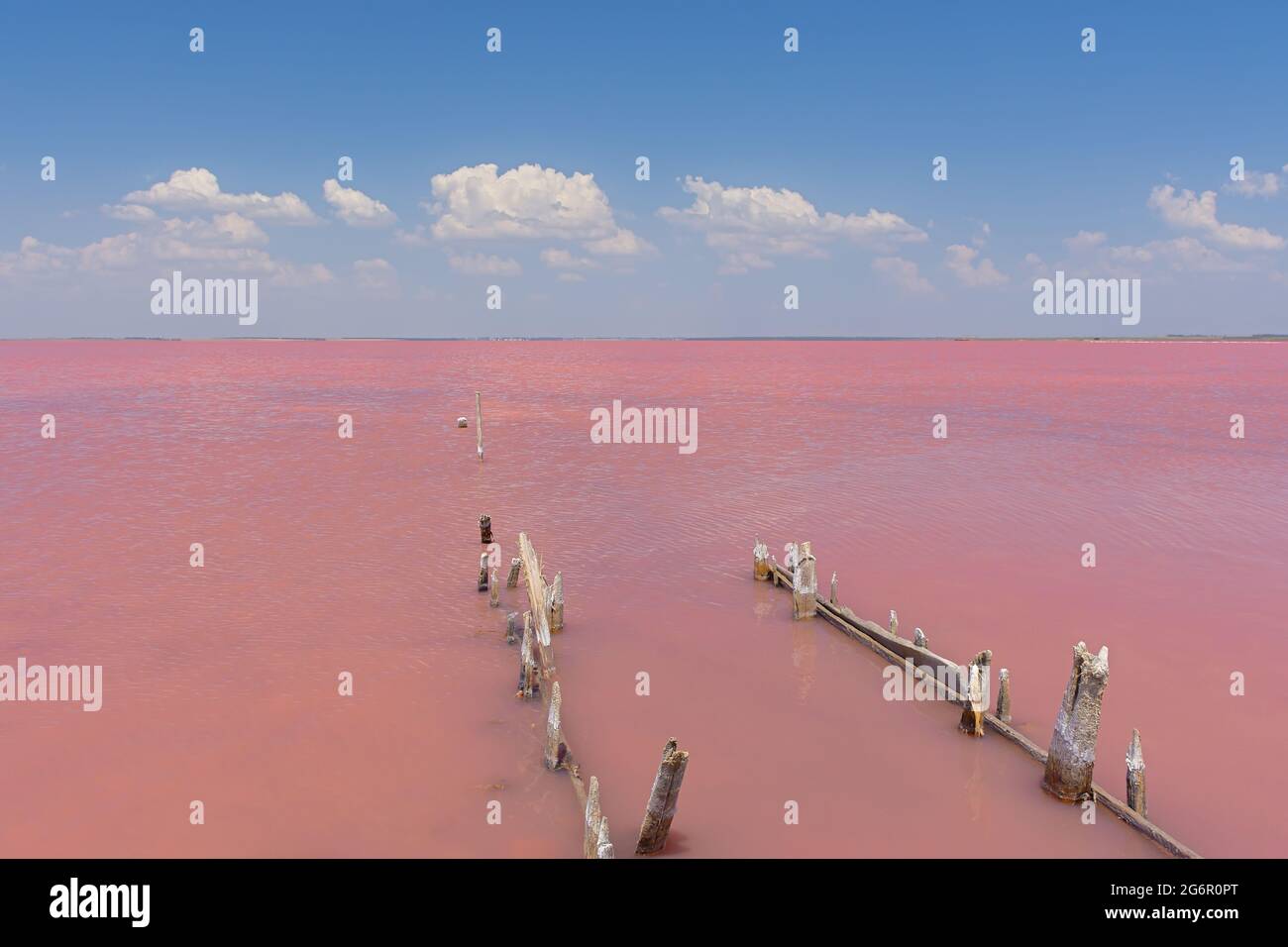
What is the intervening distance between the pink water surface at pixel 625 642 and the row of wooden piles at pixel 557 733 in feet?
1.23

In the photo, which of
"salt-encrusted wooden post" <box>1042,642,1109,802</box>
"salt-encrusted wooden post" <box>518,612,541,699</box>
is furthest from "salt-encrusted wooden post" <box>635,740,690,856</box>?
"salt-encrusted wooden post" <box>1042,642,1109,802</box>

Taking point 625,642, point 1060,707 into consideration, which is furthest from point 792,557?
point 1060,707

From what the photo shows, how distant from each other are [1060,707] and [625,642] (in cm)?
732

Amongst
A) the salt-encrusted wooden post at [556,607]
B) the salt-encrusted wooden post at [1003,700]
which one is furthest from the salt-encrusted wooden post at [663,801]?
the salt-encrusted wooden post at [556,607]

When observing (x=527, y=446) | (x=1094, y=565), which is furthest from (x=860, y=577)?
(x=527, y=446)

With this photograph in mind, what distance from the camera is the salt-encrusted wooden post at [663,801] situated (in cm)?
798

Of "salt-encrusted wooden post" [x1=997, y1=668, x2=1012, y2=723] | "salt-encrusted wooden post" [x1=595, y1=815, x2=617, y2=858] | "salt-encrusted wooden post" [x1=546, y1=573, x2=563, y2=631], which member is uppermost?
"salt-encrusted wooden post" [x1=546, y1=573, x2=563, y2=631]

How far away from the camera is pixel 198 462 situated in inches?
1254

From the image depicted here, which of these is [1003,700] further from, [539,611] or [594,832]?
[539,611]

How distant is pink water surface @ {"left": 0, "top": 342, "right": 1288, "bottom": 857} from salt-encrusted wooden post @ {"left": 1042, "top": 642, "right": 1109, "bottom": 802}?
1.20ft

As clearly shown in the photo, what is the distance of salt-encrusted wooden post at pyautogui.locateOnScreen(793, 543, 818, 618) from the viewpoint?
15.1 meters

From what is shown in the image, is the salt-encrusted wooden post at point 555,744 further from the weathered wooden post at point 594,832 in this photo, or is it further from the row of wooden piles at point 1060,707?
the row of wooden piles at point 1060,707

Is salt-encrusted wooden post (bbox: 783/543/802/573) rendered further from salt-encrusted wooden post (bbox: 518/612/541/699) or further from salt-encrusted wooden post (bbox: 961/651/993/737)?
salt-encrusted wooden post (bbox: 518/612/541/699)
